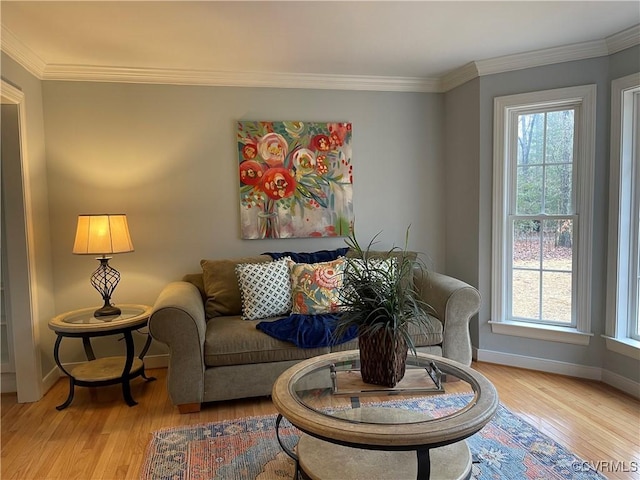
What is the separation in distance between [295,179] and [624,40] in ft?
8.01

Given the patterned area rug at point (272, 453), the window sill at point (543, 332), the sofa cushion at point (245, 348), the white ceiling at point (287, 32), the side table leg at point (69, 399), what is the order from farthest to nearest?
the window sill at point (543, 332)
the side table leg at point (69, 399)
the sofa cushion at point (245, 348)
the white ceiling at point (287, 32)
the patterned area rug at point (272, 453)

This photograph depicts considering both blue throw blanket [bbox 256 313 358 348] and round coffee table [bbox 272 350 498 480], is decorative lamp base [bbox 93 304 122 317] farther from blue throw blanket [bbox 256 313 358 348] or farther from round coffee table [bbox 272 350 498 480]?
round coffee table [bbox 272 350 498 480]

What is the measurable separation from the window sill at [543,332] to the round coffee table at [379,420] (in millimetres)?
1497

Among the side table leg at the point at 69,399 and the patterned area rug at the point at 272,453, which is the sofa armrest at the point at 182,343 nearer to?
the patterned area rug at the point at 272,453

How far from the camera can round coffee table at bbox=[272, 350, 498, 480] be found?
1499 mm

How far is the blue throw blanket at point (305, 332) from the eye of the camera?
2736 mm

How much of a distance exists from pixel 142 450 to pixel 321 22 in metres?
2.59

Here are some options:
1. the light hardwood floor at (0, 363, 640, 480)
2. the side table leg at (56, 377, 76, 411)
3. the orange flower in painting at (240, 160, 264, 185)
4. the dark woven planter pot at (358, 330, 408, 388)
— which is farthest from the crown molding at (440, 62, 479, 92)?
the side table leg at (56, 377, 76, 411)

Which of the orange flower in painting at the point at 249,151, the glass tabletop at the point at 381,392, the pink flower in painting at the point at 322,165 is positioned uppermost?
the orange flower in painting at the point at 249,151

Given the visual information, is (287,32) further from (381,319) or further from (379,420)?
(379,420)

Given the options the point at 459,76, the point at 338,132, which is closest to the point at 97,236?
the point at 338,132

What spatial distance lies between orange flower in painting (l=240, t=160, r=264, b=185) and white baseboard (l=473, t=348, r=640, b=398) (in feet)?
7.47

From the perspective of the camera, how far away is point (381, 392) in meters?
1.87

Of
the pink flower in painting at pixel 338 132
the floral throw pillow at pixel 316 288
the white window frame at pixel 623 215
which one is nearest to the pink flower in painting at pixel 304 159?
the pink flower in painting at pixel 338 132
